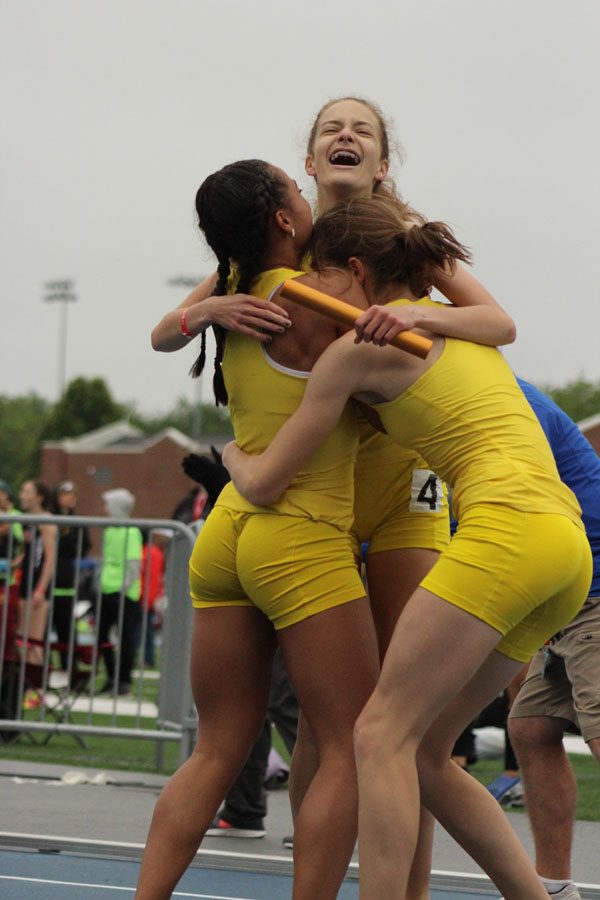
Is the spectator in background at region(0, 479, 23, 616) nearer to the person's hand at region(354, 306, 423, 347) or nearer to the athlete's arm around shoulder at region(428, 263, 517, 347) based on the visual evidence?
the athlete's arm around shoulder at region(428, 263, 517, 347)

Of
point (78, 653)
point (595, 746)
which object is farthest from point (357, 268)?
point (78, 653)

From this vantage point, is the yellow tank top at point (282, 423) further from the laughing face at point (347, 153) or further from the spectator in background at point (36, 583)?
the spectator in background at point (36, 583)

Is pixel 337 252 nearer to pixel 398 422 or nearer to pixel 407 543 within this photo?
pixel 398 422

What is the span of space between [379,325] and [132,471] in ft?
192

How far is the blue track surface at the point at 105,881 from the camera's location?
521 centimetres

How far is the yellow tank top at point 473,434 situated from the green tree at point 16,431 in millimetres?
100449

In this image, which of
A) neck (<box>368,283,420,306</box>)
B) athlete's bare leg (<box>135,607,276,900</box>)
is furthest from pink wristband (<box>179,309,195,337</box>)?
athlete's bare leg (<box>135,607,276,900</box>)

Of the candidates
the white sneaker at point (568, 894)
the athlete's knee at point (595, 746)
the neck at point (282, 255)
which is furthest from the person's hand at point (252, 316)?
the white sneaker at point (568, 894)

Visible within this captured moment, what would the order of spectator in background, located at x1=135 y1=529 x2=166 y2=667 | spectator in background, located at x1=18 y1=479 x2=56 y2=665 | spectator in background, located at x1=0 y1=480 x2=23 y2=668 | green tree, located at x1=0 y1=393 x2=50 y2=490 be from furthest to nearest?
green tree, located at x1=0 y1=393 x2=50 y2=490 < spectator in background, located at x1=18 y1=479 x2=56 y2=665 < spectator in background, located at x1=0 y1=480 x2=23 y2=668 < spectator in background, located at x1=135 y1=529 x2=166 y2=667

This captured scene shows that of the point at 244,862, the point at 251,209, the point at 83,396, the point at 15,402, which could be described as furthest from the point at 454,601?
the point at 15,402

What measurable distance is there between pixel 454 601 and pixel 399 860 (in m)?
0.64

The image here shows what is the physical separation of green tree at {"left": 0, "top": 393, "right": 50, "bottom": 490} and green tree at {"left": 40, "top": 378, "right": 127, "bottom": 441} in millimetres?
16803

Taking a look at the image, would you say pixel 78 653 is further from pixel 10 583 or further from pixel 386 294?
pixel 386 294

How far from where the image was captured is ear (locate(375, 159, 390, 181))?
175 inches
